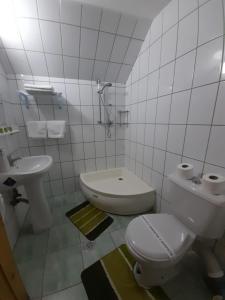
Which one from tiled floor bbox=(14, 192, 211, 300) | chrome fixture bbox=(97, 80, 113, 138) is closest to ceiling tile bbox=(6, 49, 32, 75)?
chrome fixture bbox=(97, 80, 113, 138)

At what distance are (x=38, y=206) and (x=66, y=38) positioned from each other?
172cm

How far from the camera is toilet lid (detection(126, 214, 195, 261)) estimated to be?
2.72 ft

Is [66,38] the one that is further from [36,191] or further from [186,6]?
[36,191]

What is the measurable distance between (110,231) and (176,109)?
137 centimetres

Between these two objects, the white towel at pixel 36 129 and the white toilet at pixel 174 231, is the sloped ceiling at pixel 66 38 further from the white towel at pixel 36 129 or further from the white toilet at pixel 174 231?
the white toilet at pixel 174 231

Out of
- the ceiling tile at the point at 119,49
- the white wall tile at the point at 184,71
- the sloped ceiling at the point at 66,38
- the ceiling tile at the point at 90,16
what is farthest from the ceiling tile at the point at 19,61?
the white wall tile at the point at 184,71

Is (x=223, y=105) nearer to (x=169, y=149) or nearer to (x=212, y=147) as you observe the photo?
(x=212, y=147)

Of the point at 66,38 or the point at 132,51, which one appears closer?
the point at 66,38

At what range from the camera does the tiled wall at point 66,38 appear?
1.20 metres

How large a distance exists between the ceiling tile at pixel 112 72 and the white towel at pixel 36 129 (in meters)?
1.05

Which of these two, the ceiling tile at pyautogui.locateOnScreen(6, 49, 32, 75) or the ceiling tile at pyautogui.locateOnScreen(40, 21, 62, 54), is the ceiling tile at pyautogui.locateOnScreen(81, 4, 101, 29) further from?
the ceiling tile at pyautogui.locateOnScreen(6, 49, 32, 75)

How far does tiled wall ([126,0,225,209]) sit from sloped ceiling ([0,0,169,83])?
0.80 feet

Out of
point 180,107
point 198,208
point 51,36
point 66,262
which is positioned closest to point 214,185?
point 198,208

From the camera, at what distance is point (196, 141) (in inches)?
42.4
